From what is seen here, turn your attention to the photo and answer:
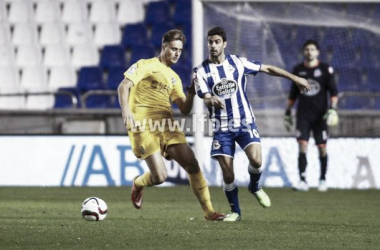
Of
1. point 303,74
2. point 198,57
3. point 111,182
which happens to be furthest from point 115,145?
point 303,74

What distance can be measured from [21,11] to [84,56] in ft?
5.41

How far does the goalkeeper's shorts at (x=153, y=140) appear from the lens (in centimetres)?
831

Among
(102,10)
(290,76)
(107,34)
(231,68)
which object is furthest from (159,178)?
(102,10)

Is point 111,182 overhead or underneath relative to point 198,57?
underneath

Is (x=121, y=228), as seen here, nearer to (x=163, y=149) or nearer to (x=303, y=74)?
(x=163, y=149)

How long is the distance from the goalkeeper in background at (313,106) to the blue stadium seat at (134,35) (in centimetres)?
463

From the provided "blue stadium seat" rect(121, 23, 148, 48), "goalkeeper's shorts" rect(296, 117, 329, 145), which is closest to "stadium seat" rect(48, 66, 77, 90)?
"blue stadium seat" rect(121, 23, 148, 48)

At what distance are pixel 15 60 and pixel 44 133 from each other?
397 cm

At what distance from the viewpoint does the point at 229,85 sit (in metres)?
8.12

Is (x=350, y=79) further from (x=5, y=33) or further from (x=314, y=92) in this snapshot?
(x=5, y=33)

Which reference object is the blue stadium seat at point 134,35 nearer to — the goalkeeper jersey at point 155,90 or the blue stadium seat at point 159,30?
the blue stadium seat at point 159,30

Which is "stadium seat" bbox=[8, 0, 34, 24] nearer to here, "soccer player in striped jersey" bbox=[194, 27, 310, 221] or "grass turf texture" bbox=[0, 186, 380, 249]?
"grass turf texture" bbox=[0, 186, 380, 249]

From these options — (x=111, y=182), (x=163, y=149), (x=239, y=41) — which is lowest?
(x=111, y=182)

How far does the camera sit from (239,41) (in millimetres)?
13602
